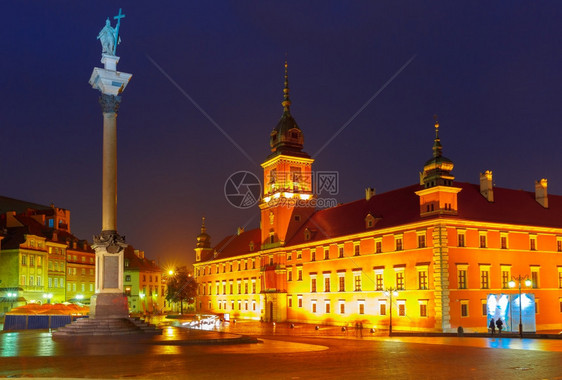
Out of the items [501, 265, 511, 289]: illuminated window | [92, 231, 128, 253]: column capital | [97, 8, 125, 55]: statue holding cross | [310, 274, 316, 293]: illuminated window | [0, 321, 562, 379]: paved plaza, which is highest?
[97, 8, 125, 55]: statue holding cross

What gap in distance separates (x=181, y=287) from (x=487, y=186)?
5837 centimetres

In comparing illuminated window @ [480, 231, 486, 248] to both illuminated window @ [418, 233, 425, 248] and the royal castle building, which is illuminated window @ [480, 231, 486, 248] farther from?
illuminated window @ [418, 233, 425, 248]

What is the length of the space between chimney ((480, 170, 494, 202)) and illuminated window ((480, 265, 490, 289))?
807cm

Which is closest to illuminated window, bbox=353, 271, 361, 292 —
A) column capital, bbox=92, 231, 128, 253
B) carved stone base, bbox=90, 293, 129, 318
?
carved stone base, bbox=90, 293, 129, 318

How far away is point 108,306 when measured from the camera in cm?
3797

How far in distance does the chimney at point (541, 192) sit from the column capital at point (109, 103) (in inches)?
1806

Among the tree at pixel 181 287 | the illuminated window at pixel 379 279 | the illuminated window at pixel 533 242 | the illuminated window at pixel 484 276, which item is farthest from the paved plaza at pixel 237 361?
the tree at pixel 181 287

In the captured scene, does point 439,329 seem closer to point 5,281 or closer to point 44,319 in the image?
point 44,319

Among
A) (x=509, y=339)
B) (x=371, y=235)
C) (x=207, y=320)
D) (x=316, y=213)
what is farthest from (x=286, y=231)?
(x=509, y=339)

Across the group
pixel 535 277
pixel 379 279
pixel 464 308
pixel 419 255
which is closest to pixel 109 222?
pixel 419 255

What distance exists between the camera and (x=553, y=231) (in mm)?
60906

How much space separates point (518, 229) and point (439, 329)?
13.4 meters

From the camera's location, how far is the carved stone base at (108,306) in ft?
124

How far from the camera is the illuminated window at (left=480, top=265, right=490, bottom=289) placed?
56.1 meters
